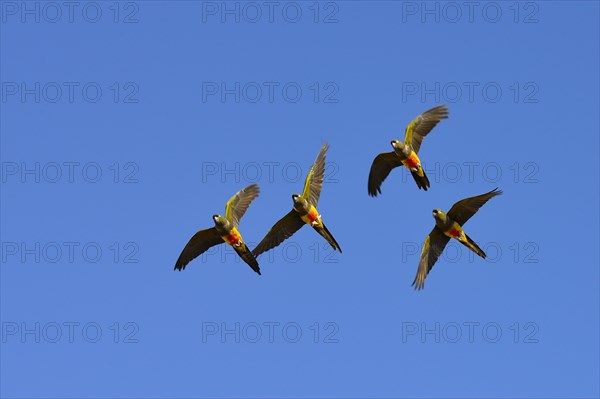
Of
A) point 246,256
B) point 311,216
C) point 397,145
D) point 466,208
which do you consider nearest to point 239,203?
point 246,256

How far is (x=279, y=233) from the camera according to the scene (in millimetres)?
48750

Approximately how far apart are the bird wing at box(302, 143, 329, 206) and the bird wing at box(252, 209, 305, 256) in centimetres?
133

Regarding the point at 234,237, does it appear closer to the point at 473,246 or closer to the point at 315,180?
the point at 315,180

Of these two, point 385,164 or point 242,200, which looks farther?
point 385,164

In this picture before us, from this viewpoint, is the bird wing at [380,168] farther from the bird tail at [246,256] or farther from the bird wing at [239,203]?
the bird tail at [246,256]

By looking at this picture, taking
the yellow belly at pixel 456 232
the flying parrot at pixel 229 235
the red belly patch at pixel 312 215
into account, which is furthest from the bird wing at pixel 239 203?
the yellow belly at pixel 456 232

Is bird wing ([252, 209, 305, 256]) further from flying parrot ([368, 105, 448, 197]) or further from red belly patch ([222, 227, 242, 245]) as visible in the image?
flying parrot ([368, 105, 448, 197])

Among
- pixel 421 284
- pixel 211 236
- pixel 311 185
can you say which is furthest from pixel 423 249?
pixel 211 236

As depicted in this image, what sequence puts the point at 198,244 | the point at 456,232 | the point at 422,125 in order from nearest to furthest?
the point at 456,232 → the point at 198,244 → the point at 422,125

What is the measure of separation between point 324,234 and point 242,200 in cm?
366

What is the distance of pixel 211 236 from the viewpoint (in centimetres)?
4781

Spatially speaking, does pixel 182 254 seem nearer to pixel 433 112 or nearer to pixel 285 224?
pixel 285 224

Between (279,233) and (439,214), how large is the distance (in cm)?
684

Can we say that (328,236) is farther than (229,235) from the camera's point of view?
Yes
